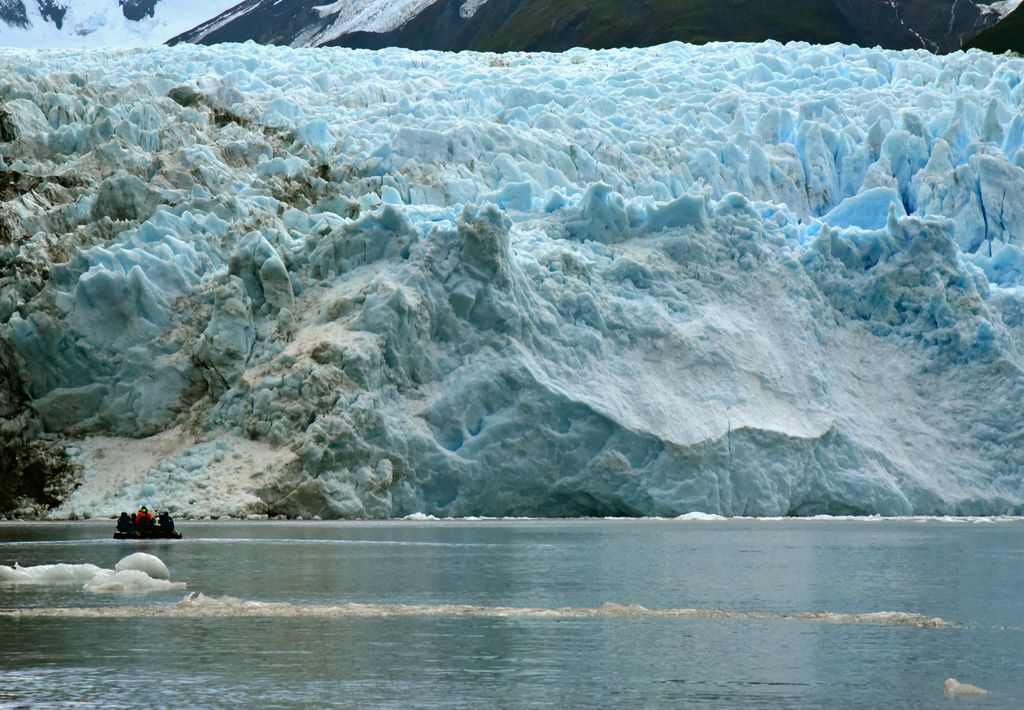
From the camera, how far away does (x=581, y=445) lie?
103 feet

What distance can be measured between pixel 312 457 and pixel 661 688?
61.7 feet

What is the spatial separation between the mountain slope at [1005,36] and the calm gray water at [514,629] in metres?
44.4

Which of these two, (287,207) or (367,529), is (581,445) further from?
(287,207)

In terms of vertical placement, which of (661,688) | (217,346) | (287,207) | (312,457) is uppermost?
(287,207)

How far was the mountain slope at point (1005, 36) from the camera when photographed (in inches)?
2569

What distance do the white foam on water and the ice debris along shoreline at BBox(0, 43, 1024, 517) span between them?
13821mm

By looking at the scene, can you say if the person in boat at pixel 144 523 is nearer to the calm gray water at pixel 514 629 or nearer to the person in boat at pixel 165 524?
the person in boat at pixel 165 524

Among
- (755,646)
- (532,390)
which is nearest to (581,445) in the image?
(532,390)

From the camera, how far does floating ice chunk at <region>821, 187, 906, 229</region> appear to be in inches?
1430

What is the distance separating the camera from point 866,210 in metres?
36.8

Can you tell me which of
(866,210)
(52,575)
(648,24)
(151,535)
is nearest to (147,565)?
(52,575)

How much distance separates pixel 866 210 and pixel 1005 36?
3399 centimetres

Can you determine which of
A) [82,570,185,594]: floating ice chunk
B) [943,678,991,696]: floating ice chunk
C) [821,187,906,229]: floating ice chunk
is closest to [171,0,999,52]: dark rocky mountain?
[821,187,906,229]: floating ice chunk

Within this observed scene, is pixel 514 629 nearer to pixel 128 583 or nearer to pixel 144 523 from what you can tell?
pixel 128 583
